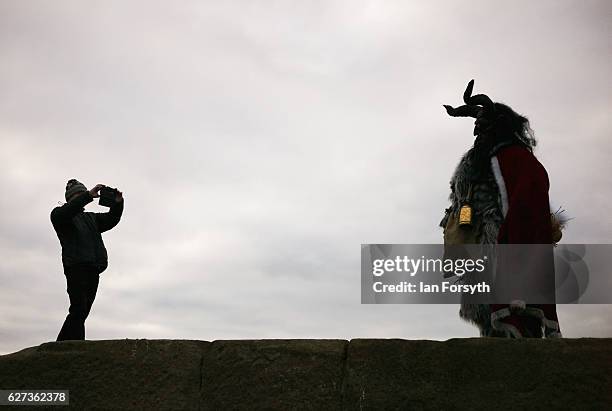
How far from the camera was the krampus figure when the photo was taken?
4.25 m

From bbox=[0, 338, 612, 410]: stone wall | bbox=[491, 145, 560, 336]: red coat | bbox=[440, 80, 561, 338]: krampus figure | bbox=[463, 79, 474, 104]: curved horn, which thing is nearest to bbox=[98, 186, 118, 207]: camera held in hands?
bbox=[0, 338, 612, 410]: stone wall

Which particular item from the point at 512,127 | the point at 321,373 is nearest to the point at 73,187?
the point at 321,373

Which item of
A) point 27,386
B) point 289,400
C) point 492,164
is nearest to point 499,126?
point 492,164

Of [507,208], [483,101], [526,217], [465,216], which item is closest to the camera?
[526,217]

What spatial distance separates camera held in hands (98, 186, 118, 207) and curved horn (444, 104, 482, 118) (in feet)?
8.77

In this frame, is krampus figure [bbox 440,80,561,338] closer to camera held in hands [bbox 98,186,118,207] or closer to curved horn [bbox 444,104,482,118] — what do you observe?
curved horn [bbox 444,104,482,118]

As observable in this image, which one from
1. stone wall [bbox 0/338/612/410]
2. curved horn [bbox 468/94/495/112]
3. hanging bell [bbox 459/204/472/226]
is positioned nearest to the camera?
stone wall [bbox 0/338/612/410]

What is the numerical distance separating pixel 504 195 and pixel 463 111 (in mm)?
741

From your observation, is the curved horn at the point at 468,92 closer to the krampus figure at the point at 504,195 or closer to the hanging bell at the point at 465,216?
the krampus figure at the point at 504,195

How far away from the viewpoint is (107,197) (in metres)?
5.38

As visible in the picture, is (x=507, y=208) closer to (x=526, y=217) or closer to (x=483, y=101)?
(x=526, y=217)

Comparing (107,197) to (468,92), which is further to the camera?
(107,197)

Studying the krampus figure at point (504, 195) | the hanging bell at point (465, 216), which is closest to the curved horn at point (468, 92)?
the krampus figure at point (504, 195)

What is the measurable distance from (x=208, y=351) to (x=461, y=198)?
2.08m
